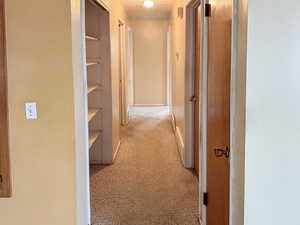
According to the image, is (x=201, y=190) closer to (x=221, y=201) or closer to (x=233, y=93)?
(x=221, y=201)

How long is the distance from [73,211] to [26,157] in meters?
0.48

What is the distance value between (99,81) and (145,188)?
5.40 feet

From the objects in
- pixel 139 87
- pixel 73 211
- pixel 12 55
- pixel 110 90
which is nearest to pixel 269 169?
pixel 73 211

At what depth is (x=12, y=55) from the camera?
2498 mm

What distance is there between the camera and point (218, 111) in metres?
2.73

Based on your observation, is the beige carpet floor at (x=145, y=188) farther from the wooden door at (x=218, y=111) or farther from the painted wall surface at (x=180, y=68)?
the wooden door at (x=218, y=111)

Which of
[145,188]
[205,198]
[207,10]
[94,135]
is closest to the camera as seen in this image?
[207,10]

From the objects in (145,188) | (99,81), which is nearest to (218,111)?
(145,188)

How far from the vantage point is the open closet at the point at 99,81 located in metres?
5.11

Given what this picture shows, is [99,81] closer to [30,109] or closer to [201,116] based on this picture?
[201,116]

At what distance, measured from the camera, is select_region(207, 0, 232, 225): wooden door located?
246cm

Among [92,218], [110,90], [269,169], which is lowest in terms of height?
[92,218]

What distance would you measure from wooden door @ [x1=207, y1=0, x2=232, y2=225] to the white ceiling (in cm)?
474

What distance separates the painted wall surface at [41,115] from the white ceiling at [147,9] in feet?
16.9
